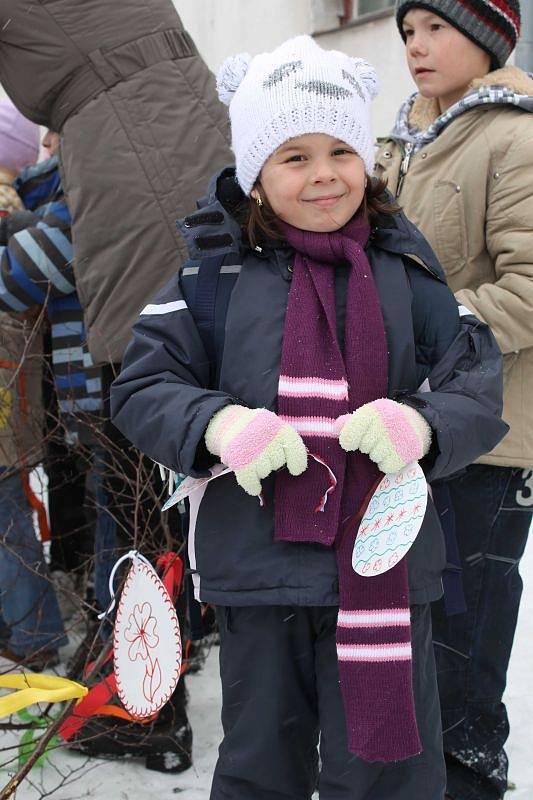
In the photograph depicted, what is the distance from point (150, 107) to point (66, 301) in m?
0.72

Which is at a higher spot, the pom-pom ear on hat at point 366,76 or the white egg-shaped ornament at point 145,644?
the pom-pom ear on hat at point 366,76

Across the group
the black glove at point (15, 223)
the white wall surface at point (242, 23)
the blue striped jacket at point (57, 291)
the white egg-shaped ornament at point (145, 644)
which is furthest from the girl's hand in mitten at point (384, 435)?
the white wall surface at point (242, 23)

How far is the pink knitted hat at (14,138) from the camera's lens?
3654 mm

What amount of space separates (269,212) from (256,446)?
0.58m

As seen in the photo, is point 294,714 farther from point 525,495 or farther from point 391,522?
point 525,495

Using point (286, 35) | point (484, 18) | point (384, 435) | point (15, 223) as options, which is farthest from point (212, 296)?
point (286, 35)

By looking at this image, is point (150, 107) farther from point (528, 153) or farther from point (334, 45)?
point (334, 45)

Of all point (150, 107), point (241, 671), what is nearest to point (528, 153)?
point (150, 107)

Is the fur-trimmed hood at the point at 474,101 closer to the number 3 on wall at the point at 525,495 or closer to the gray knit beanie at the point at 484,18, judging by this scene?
the gray knit beanie at the point at 484,18

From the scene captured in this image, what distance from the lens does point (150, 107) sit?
8.69ft

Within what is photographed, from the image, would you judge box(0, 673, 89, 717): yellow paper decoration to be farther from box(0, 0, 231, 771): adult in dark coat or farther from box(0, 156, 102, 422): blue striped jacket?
box(0, 156, 102, 422): blue striped jacket

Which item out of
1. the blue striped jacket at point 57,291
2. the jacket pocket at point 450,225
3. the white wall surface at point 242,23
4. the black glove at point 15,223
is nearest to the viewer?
the jacket pocket at point 450,225

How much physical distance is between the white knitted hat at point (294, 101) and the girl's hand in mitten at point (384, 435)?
1.99 feet

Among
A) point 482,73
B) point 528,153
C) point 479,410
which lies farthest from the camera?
point 482,73
